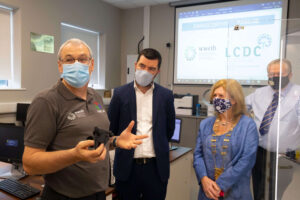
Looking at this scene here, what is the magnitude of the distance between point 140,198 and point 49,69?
2.85m

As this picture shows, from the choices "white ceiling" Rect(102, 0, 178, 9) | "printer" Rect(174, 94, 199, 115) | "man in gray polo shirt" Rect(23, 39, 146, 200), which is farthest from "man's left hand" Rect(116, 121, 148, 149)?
"white ceiling" Rect(102, 0, 178, 9)

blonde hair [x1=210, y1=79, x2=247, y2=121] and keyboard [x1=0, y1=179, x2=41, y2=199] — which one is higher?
blonde hair [x1=210, y1=79, x2=247, y2=121]

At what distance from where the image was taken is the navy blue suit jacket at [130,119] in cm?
159

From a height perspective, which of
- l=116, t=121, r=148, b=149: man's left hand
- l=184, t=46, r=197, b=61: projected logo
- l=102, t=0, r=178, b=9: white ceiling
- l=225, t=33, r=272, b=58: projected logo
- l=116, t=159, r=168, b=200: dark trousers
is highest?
l=102, t=0, r=178, b=9: white ceiling

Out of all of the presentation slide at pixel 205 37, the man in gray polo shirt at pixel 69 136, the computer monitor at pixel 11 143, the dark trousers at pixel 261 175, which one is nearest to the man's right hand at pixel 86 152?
the man in gray polo shirt at pixel 69 136

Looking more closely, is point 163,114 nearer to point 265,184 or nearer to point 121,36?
point 265,184

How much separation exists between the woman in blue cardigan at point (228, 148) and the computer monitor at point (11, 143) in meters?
1.35

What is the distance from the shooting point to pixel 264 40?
1.29m

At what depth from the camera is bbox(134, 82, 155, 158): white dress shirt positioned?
1635mm

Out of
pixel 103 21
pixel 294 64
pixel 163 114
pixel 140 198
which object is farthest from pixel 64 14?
pixel 294 64

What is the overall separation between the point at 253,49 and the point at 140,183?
1168 millimetres

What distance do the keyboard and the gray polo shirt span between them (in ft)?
1.54

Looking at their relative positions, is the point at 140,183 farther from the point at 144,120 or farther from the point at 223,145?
the point at 223,145

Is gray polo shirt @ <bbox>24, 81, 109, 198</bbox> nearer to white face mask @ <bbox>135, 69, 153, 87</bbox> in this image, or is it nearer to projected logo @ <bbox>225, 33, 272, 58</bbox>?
white face mask @ <bbox>135, 69, 153, 87</bbox>
